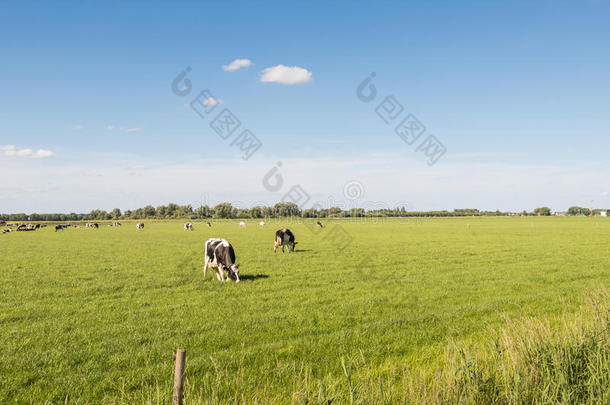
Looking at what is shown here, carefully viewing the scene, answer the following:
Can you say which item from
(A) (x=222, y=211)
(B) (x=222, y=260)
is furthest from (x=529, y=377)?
(A) (x=222, y=211)

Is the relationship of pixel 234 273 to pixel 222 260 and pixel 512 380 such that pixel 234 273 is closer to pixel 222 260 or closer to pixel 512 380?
pixel 222 260

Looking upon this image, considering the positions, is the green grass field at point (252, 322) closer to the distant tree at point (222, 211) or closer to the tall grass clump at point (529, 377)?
the tall grass clump at point (529, 377)

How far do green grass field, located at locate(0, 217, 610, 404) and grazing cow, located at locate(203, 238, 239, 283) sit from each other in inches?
30.0

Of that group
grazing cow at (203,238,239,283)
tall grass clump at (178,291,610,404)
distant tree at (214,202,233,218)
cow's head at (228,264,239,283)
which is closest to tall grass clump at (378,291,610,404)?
tall grass clump at (178,291,610,404)

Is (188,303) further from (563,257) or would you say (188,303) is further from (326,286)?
(563,257)

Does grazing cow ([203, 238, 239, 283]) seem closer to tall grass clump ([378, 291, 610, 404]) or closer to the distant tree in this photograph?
tall grass clump ([378, 291, 610, 404])

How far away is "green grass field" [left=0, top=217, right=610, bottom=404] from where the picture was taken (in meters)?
6.02

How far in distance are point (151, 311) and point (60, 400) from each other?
5066 mm

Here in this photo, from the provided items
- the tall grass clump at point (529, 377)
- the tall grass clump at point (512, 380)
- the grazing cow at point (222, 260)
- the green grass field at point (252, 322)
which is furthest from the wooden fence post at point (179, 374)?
the grazing cow at point (222, 260)

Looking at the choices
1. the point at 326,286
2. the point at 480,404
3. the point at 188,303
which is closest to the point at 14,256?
the point at 188,303

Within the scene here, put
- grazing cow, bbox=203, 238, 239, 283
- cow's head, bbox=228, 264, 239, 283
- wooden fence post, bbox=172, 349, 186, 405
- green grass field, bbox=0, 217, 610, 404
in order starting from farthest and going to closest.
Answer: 1. grazing cow, bbox=203, 238, 239, 283
2. cow's head, bbox=228, 264, 239, 283
3. green grass field, bbox=0, 217, 610, 404
4. wooden fence post, bbox=172, 349, 186, 405

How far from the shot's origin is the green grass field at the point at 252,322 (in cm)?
602

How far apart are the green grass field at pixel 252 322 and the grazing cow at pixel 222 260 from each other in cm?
76

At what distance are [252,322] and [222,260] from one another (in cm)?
712
